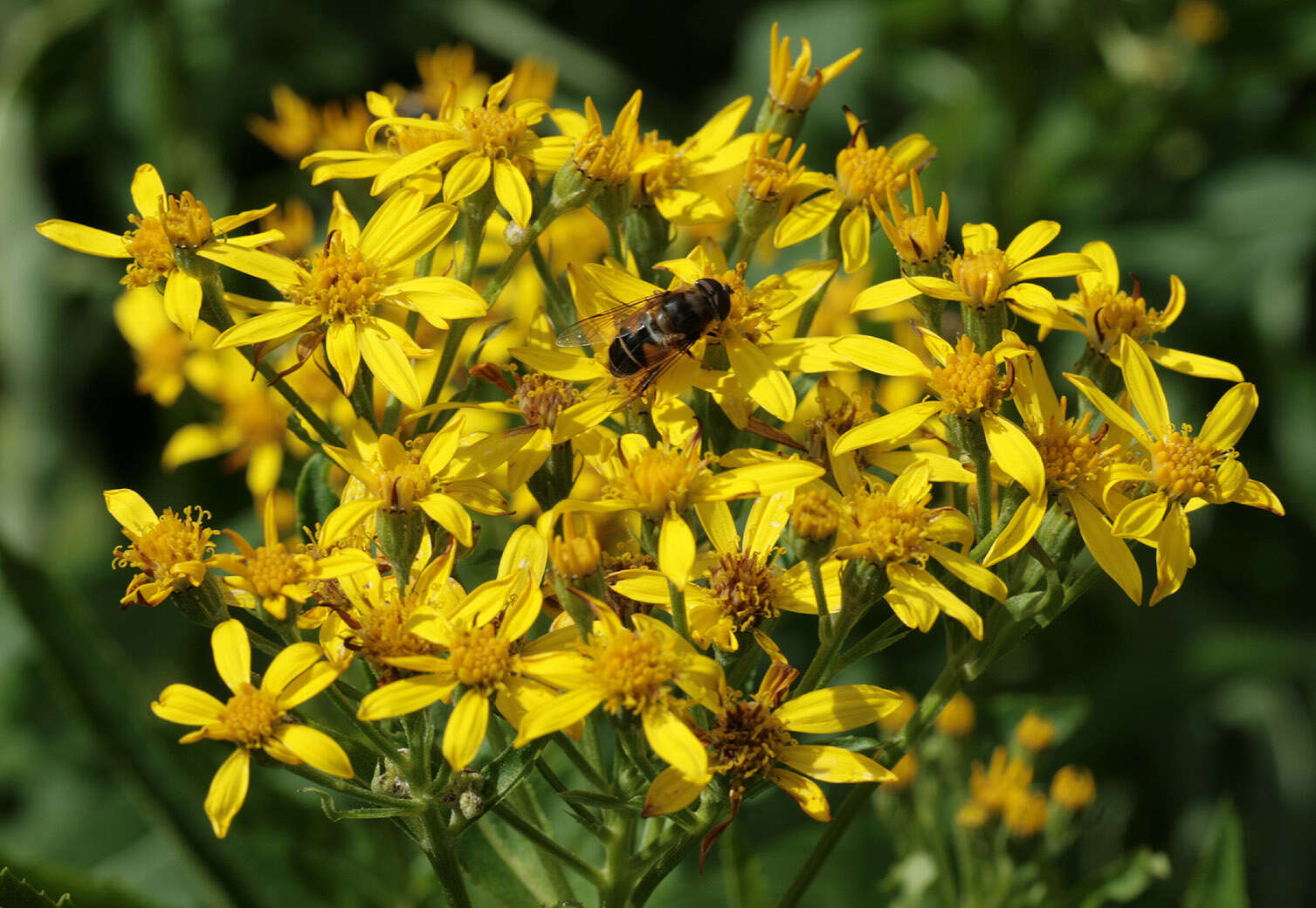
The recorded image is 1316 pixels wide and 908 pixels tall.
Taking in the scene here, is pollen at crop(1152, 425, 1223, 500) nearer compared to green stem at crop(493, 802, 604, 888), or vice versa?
green stem at crop(493, 802, 604, 888)

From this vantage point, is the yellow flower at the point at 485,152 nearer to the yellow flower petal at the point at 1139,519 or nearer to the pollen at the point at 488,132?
the pollen at the point at 488,132

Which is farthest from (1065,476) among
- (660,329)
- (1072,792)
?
(1072,792)

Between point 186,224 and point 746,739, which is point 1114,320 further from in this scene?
point 186,224

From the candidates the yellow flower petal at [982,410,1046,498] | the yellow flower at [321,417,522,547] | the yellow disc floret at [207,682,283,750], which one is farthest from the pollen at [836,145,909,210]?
the yellow disc floret at [207,682,283,750]

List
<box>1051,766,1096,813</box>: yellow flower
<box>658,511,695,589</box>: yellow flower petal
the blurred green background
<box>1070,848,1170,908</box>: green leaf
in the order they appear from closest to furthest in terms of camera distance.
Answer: <box>658,511,695,589</box>: yellow flower petal
<box>1070,848,1170,908</box>: green leaf
<box>1051,766,1096,813</box>: yellow flower
the blurred green background

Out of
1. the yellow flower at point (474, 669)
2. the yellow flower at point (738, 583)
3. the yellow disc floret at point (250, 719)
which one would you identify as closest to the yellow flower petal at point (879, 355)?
the yellow flower at point (738, 583)

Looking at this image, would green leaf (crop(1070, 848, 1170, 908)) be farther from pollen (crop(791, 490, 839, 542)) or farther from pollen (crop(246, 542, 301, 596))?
pollen (crop(246, 542, 301, 596))
